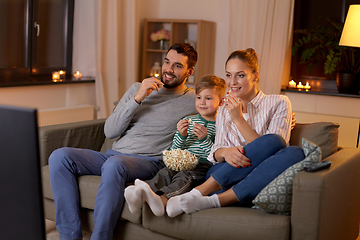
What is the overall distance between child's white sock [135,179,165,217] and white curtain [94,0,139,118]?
2354 mm

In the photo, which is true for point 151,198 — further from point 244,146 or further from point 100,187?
point 244,146

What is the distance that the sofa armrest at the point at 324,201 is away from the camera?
4.82 ft

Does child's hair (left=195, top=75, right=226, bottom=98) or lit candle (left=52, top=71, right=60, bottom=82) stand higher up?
child's hair (left=195, top=75, right=226, bottom=98)

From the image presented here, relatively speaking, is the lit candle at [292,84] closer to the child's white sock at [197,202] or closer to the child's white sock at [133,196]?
the child's white sock at [197,202]

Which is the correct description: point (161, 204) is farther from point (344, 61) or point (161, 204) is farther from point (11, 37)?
point (344, 61)

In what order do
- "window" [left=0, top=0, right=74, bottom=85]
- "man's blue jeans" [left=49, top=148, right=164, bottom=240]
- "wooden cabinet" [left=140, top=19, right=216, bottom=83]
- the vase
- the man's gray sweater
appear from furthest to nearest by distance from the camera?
"wooden cabinet" [left=140, top=19, right=216, bottom=83] < the vase < "window" [left=0, top=0, right=74, bottom=85] < the man's gray sweater < "man's blue jeans" [left=49, top=148, right=164, bottom=240]

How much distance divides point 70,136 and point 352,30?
6.97 ft

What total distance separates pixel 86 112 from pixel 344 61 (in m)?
2.57

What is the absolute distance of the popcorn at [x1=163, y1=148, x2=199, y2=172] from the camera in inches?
74.6

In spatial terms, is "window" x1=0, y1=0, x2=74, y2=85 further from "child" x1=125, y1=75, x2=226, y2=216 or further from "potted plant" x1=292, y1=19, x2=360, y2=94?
"potted plant" x1=292, y1=19, x2=360, y2=94

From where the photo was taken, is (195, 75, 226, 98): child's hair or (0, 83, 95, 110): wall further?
(0, 83, 95, 110): wall

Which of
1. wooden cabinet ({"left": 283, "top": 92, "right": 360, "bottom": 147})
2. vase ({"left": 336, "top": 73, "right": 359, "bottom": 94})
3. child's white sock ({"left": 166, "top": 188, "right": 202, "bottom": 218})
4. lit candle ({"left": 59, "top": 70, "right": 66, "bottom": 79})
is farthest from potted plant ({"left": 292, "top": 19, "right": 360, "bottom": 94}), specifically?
child's white sock ({"left": 166, "top": 188, "right": 202, "bottom": 218})

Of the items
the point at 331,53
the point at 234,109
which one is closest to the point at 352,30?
the point at 331,53

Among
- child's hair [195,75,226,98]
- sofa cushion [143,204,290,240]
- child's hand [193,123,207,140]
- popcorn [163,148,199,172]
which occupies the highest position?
child's hair [195,75,226,98]
